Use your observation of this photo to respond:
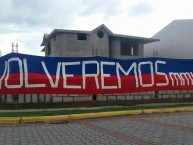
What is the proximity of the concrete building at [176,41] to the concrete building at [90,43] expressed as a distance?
2.88 m

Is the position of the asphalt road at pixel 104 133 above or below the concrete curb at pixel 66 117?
below

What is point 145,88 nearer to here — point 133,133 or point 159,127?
point 159,127

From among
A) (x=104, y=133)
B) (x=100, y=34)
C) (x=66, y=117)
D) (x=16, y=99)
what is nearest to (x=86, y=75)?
(x=16, y=99)

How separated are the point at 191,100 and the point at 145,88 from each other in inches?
122

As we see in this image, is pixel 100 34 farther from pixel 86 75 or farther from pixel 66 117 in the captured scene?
pixel 66 117

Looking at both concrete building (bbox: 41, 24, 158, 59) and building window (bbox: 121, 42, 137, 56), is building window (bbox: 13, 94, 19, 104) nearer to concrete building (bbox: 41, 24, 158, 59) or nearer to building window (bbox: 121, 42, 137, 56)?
concrete building (bbox: 41, 24, 158, 59)

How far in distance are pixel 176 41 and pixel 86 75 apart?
2463 centimetres

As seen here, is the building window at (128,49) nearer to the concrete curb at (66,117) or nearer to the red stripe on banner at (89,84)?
the red stripe on banner at (89,84)

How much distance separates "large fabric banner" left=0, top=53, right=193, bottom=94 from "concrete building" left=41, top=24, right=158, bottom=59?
1098cm

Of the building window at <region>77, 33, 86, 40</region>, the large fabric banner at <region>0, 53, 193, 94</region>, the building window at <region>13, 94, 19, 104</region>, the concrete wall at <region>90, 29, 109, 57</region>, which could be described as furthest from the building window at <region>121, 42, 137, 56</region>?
the building window at <region>13, 94, 19, 104</region>

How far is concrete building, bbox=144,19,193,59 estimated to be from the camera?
113 ft

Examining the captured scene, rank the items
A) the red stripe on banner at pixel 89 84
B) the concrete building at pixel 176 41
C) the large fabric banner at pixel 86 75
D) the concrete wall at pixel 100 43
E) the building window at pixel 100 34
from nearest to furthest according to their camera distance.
Answer: the red stripe on banner at pixel 89 84
the large fabric banner at pixel 86 75
the concrete wall at pixel 100 43
the building window at pixel 100 34
the concrete building at pixel 176 41

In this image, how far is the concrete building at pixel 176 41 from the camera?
113 feet

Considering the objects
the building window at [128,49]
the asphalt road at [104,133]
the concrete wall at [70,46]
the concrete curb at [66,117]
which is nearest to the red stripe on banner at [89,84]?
the concrete curb at [66,117]
